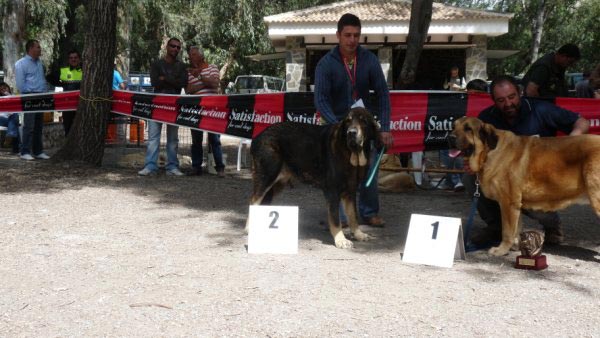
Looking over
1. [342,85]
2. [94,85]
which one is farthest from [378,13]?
[342,85]

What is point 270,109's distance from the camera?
389 inches

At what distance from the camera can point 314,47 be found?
25609 mm

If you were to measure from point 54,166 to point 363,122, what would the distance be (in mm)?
6763

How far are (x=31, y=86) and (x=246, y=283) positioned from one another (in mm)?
8930

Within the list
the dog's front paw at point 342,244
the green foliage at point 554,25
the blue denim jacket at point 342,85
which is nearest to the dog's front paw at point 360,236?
the dog's front paw at point 342,244

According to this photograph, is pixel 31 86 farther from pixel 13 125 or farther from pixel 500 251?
pixel 500 251

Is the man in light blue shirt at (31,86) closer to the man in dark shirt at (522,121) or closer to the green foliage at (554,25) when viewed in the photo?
the man in dark shirt at (522,121)

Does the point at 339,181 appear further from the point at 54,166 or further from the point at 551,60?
the point at 54,166

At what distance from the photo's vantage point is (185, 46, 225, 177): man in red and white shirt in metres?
10.5

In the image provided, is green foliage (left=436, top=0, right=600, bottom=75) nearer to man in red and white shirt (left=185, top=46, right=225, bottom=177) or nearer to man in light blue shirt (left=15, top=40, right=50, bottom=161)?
man in red and white shirt (left=185, top=46, right=225, bottom=177)

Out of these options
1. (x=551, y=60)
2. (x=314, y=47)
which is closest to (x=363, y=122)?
(x=551, y=60)

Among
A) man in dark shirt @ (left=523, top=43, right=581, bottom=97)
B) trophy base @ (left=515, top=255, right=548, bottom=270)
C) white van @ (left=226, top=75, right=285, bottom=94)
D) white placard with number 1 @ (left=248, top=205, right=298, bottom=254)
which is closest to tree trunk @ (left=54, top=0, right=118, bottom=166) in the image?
Answer: white placard with number 1 @ (left=248, top=205, right=298, bottom=254)

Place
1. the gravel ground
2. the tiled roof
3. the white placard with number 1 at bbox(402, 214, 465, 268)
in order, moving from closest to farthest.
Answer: the gravel ground < the white placard with number 1 at bbox(402, 214, 465, 268) < the tiled roof

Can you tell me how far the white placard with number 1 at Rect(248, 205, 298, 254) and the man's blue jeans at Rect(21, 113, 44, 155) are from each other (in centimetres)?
779
